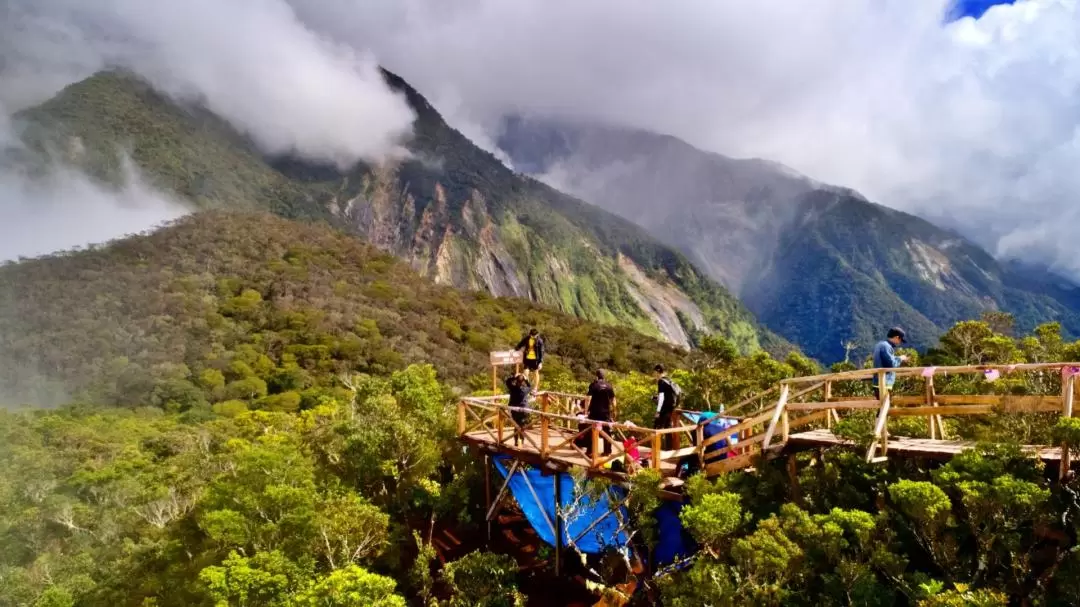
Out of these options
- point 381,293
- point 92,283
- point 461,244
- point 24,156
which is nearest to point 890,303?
point 461,244

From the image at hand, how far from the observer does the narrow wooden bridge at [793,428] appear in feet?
26.0

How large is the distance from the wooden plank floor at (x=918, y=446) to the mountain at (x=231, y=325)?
3239 cm

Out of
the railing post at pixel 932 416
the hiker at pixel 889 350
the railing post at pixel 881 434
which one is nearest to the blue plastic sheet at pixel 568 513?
the railing post at pixel 881 434

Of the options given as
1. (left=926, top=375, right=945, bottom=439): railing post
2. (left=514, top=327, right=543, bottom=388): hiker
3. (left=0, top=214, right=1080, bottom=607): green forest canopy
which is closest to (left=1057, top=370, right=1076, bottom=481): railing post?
(left=0, top=214, right=1080, bottom=607): green forest canopy

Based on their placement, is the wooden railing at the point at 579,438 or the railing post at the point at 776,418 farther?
the wooden railing at the point at 579,438

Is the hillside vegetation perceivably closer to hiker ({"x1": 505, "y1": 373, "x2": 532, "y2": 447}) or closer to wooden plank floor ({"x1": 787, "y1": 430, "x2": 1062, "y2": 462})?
hiker ({"x1": 505, "y1": 373, "x2": 532, "y2": 447})

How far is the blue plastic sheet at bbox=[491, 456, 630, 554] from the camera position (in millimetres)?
10961

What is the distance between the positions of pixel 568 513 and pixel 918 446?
226 inches

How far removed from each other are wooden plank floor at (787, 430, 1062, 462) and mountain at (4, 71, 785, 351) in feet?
407

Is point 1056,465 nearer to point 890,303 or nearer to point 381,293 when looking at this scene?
point 381,293

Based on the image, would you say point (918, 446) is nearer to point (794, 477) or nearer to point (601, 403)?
point (794, 477)

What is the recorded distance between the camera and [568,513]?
1098 centimetres

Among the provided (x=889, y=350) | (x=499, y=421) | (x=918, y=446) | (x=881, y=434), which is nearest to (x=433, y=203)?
(x=499, y=421)

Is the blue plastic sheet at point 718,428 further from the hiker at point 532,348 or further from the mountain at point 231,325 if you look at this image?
the mountain at point 231,325
